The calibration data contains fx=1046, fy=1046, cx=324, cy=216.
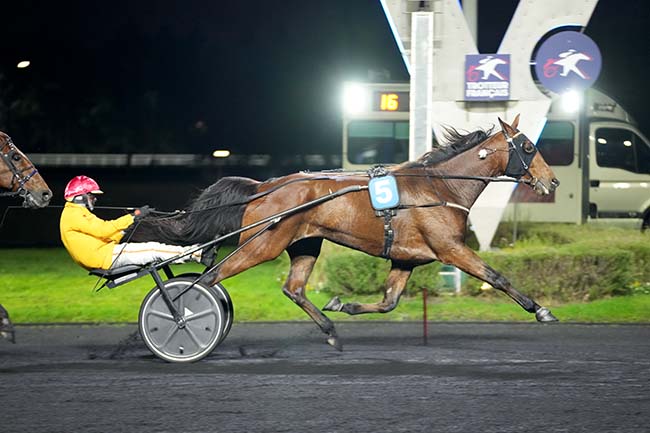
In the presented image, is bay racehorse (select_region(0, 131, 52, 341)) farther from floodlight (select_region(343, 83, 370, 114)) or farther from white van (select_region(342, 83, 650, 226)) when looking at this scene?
white van (select_region(342, 83, 650, 226))

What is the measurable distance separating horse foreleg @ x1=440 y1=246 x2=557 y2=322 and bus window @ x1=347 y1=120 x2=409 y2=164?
42.1ft

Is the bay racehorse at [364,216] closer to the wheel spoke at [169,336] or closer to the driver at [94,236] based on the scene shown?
the driver at [94,236]

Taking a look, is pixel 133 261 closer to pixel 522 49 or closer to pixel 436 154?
pixel 436 154

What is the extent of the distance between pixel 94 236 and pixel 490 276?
3.19 meters

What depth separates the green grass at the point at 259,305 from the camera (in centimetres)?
1130

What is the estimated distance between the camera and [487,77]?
12758 millimetres

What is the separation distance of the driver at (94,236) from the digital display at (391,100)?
10808 millimetres

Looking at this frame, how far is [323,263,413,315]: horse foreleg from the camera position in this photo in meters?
8.98

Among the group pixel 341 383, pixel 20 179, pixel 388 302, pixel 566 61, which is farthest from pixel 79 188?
pixel 566 61

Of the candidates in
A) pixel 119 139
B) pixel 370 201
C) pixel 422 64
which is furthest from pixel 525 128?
pixel 119 139

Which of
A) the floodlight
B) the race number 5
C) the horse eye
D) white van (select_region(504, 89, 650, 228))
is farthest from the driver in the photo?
white van (select_region(504, 89, 650, 228))

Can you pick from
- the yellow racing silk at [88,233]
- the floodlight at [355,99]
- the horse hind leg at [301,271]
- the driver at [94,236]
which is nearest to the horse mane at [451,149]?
the horse hind leg at [301,271]

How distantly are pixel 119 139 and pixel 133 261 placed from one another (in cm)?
3844

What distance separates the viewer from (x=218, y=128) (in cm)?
4791
